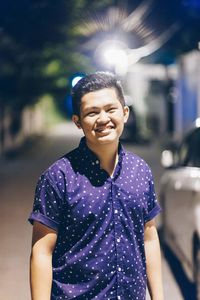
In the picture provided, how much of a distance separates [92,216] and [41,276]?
0.98 ft

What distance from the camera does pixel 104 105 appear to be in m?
2.43

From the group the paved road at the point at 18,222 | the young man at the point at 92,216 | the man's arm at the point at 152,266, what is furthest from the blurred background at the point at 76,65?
the young man at the point at 92,216

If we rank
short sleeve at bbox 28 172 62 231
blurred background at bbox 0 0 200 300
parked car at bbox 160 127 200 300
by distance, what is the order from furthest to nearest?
blurred background at bbox 0 0 200 300 → parked car at bbox 160 127 200 300 → short sleeve at bbox 28 172 62 231

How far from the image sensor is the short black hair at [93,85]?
244 centimetres

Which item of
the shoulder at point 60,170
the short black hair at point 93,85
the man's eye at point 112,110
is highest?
the short black hair at point 93,85

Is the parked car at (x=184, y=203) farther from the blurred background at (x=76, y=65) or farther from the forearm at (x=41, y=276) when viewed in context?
the forearm at (x=41, y=276)

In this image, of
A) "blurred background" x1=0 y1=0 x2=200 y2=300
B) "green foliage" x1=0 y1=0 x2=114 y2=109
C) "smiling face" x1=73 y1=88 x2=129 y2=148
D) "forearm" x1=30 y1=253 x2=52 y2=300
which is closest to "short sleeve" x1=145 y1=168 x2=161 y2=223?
"smiling face" x1=73 y1=88 x2=129 y2=148

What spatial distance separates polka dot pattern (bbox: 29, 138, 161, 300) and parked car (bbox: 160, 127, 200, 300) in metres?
2.86

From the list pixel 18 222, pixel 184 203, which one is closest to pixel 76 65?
pixel 18 222

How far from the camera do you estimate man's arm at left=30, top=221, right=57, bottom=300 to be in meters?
2.37

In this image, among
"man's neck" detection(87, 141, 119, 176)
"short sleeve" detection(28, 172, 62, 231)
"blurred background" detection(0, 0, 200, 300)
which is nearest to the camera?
"short sleeve" detection(28, 172, 62, 231)

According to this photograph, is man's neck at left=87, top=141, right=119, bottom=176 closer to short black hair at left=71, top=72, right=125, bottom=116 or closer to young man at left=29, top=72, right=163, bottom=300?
young man at left=29, top=72, right=163, bottom=300

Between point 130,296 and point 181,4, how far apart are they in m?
18.8

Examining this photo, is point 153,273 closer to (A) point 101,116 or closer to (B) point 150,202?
(B) point 150,202
